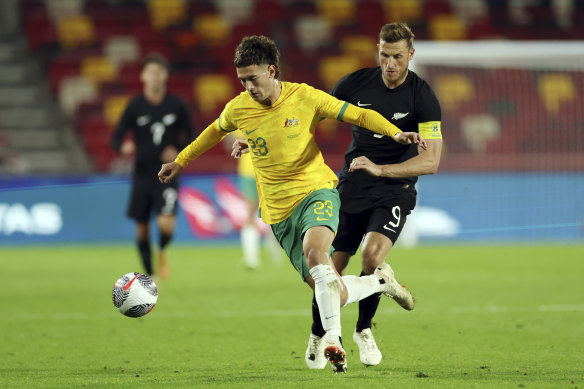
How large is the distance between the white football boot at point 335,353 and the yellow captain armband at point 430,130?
58.0 inches

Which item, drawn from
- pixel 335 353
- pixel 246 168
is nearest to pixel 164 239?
pixel 246 168

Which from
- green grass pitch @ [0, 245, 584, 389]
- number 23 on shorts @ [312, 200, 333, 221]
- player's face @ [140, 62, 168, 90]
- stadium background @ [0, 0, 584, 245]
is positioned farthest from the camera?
stadium background @ [0, 0, 584, 245]

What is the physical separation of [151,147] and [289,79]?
11.0 m

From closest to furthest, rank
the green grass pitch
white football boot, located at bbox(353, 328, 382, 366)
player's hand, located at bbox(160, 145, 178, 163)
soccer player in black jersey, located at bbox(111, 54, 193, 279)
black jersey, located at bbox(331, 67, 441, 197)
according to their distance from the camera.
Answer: the green grass pitch → white football boot, located at bbox(353, 328, 382, 366) → black jersey, located at bbox(331, 67, 441, 197) → player's hand, located at bbox(160, 145, 178, 163) → soccer player in black jersey, located at bbox(111, 54, 193, 279)

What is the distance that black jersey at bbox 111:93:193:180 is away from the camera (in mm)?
10180

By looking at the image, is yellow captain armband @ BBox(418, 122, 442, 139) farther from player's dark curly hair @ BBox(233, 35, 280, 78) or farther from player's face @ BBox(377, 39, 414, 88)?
player's dark curly hair @ BBox(233, 35, 280, 78)

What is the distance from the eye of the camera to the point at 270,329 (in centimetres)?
768

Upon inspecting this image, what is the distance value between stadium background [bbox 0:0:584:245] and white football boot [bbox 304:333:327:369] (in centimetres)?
696

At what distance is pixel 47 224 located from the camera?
52.9 ft

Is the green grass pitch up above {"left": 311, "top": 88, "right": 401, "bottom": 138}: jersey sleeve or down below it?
below

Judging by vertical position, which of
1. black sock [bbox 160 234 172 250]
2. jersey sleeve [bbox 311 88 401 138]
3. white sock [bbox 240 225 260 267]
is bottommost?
white sock [bbox 240 225 260 267]

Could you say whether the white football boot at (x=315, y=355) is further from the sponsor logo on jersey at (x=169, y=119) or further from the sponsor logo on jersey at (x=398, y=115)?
the sponsor logo on jersey at (x=169, y=119)

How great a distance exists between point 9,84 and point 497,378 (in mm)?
17624

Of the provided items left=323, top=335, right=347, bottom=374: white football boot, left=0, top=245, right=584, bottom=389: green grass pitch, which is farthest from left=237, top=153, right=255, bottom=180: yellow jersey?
left=323, top=335, right=347, bottom=374: white football boot
